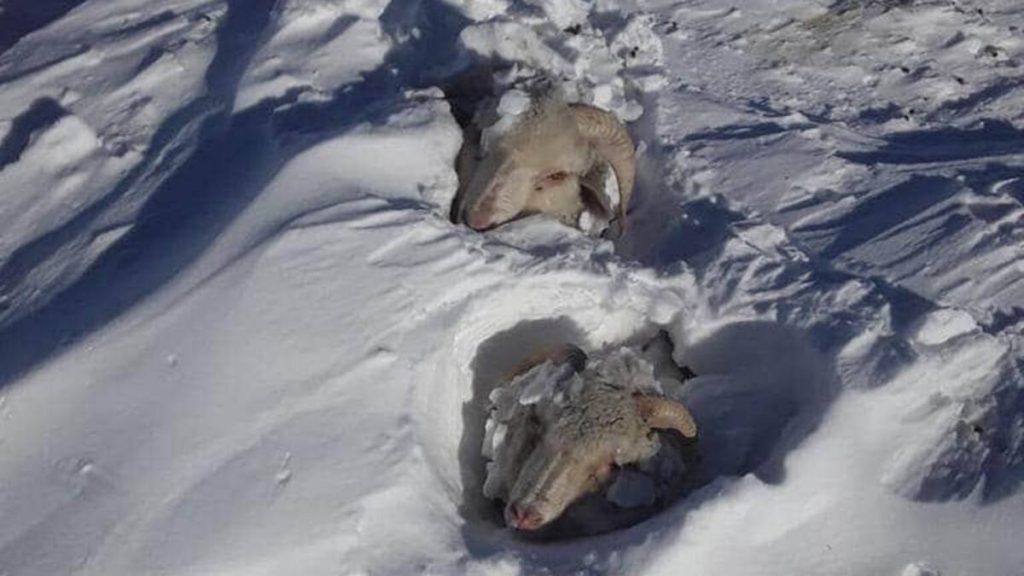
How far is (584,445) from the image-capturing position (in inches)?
141

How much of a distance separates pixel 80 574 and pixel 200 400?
0.57m

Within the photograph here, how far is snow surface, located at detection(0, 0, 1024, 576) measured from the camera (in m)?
3.37

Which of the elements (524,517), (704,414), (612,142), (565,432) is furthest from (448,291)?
(612,142)

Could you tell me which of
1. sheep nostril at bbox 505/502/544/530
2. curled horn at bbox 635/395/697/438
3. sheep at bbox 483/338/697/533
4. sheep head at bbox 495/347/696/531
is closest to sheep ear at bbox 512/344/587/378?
sheep at bbox 483/338/697/533

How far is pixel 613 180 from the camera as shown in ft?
15.7

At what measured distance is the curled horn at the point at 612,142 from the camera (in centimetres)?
458

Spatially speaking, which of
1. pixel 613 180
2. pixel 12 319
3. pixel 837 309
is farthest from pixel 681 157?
pixel 12 319

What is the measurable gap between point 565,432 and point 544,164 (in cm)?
125

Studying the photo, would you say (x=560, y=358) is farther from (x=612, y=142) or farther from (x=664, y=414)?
(x=612, y=142)

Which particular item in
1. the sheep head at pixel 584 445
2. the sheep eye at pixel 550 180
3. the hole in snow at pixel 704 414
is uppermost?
the sheep eye at pixel 550 180

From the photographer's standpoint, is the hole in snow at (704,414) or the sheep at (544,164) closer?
the hole in snow at (704,414)

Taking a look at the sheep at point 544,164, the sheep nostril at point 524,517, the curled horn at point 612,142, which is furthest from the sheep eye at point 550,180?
the sheep nostril at point 524,517

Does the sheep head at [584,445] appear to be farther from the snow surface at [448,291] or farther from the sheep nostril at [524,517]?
the snow surface at [448,291]

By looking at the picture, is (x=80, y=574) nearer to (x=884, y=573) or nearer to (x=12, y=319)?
(x=12, y=319)
